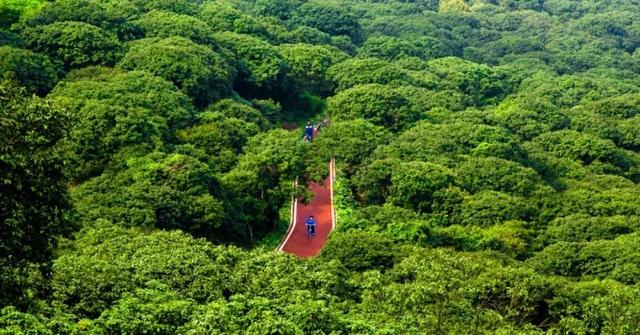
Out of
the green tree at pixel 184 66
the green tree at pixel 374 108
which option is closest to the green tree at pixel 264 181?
the green tree at pixel 184 66

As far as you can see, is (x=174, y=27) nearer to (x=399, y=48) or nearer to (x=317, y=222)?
(x=317, y=222)

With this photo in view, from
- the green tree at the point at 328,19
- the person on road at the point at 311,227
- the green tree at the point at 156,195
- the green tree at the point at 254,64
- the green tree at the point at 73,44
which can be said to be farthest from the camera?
the green tree at the point at 328,19

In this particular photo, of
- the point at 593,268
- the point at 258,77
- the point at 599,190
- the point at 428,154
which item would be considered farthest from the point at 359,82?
the point at 593,268

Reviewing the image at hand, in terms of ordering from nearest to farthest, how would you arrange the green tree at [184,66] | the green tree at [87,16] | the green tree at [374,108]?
the green tree at [184,66], the green tree at [87,16], the green tree at [374,108]

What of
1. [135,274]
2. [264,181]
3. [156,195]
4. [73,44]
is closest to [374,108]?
[264,181]

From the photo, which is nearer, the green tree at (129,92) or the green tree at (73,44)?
the green tree at (129,92)

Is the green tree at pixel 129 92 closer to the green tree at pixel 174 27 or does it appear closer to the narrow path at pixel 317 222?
the narrow path at pixel 317 222

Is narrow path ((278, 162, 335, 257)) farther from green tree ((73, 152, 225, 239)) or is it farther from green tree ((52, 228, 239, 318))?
green tree ((52, 228, 239, 318))
